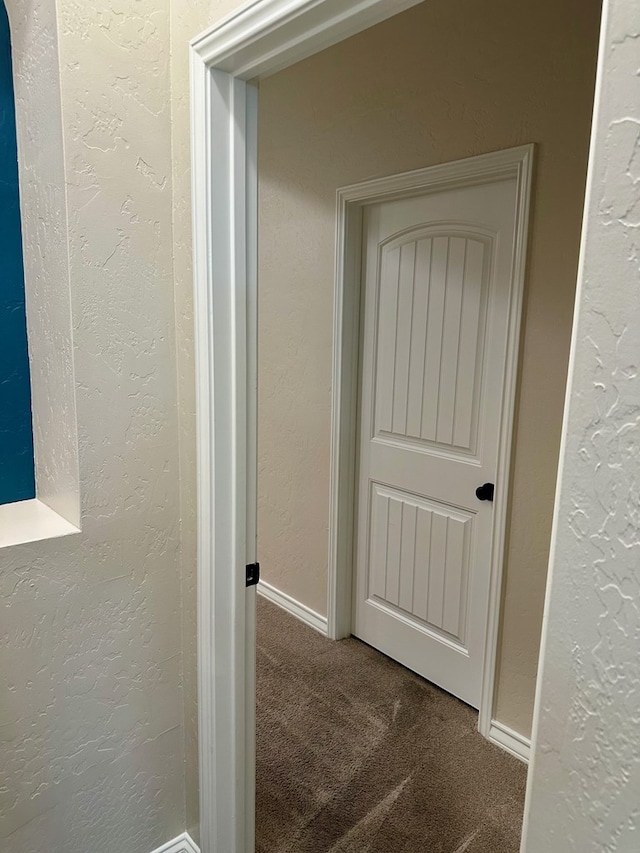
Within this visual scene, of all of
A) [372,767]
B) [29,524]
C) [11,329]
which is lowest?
[372,767]

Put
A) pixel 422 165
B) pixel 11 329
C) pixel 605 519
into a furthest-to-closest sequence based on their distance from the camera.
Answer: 1. pixel 422 165
2. pixel 11 329
3. pixel 605 519

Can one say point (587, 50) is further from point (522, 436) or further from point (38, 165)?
point (38, 165)

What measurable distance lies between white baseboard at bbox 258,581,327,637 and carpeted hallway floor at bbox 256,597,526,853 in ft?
0.73

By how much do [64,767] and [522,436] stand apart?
1.59m

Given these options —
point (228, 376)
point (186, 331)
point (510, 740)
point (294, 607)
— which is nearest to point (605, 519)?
point (228, 376)

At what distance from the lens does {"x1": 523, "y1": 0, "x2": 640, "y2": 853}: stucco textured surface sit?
528 millimetres

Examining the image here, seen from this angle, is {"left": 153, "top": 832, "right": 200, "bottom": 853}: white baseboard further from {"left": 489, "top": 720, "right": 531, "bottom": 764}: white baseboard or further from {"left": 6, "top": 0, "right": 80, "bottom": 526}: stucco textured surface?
{"left": 489, "top": 720, "right": 531, "bottom": 764}: white baseboard

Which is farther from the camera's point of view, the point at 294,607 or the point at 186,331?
the point at 294,607

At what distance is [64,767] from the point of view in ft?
4.40

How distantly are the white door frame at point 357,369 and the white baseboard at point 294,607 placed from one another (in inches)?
3.4

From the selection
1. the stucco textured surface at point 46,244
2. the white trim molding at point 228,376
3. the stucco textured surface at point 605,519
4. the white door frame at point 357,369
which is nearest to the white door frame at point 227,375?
the white trim molding at point 228,376

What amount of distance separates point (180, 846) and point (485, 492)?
4.76 feet

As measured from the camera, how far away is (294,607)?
303 centimetres

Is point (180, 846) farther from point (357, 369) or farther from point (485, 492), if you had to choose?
point (357, 369)
